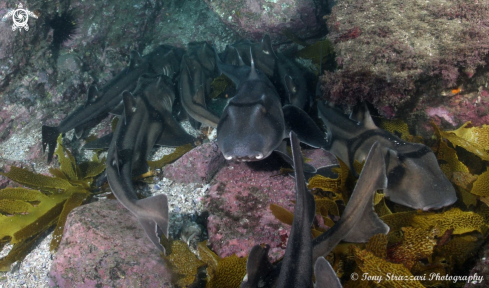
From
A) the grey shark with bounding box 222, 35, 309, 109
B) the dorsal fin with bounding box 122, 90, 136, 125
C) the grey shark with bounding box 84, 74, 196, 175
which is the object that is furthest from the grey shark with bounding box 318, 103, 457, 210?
the dorsal fin with bounding box 122, 90, 136, 125

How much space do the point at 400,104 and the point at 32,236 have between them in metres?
5.58

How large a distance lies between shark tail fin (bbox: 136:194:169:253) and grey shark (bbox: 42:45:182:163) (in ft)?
11.9

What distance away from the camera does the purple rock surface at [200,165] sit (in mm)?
4012

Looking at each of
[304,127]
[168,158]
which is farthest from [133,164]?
[304,127]

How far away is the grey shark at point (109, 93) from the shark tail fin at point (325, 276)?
18.8 feet

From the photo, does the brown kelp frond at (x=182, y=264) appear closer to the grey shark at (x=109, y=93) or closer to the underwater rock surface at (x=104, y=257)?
the underwater rock surface at (x=104, y=257)

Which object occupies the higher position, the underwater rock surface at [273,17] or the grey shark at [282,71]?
the underwater rock surface at [273,17]

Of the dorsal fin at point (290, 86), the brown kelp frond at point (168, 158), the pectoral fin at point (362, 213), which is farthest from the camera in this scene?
the dorsal fin at point (290, 86)

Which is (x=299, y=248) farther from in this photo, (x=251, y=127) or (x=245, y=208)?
(x=251, y=127)

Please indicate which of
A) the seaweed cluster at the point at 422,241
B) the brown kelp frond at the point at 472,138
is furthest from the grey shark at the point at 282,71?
the seaweed cluster at the point at 422,241

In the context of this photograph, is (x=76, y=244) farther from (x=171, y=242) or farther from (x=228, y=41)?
(x=228, y=41)

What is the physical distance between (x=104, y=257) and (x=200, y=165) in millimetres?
1747

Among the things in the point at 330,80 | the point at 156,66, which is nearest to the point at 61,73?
the point at 156,66

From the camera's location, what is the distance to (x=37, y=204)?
4.16 m
